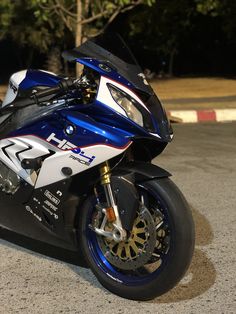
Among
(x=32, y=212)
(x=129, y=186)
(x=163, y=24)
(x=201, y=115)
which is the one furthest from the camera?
(x=163, y=24)

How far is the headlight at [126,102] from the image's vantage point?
313cm

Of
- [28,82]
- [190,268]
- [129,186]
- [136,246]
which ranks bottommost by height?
[190,268]

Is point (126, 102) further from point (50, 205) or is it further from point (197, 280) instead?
point (197, 280)

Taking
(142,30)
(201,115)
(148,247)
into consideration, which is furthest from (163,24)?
(148,247)

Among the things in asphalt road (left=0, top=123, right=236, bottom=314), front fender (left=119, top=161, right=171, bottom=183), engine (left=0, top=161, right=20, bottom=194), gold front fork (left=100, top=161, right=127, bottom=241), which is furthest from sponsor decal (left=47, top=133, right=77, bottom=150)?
asphalt road (left=0, top=123, right=236, bottom=314)

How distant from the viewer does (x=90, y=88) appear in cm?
329

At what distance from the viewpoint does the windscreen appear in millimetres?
3266

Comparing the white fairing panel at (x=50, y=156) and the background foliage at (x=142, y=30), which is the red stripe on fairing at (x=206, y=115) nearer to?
the background foliage at (x=142, y=30)

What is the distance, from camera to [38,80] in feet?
11.7

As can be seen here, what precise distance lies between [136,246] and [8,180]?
0.91 metres

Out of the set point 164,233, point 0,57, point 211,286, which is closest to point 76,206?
point 164,233

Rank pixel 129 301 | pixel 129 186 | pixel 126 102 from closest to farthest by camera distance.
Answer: pixel 126 102
pixel 129 186
pixel 129 301

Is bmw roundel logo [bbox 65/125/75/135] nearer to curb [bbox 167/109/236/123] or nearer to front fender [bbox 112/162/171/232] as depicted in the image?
front fender [bbox 112/162/171/232]

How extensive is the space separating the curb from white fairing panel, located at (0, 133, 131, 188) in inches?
284
